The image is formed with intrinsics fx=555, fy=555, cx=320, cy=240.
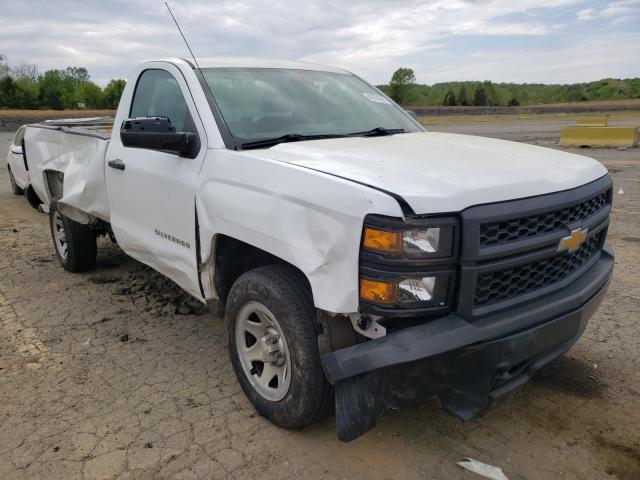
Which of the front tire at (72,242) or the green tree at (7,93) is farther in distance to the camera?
the green tree at (7,93)

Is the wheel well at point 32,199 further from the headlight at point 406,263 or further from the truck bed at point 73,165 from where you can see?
the headlight at point 406,263

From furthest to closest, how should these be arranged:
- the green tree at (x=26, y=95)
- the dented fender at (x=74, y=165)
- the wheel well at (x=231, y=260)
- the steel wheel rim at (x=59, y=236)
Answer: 1. the green tree at (x=26, y=95)
2. the steel wheel rim at (x=59, y=236)
3. the dented fender at (x=74, y=165)
4. the wheel well at (x=231, y=260)

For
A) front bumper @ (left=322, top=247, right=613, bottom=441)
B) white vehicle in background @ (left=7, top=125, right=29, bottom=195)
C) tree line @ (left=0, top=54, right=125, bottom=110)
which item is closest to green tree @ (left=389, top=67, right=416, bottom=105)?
tree line @ (left=0, top=54, right=125, bottom=110)

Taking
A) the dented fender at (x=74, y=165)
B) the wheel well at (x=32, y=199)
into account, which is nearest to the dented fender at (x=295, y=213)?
the dented fender at (x=74, y=165)

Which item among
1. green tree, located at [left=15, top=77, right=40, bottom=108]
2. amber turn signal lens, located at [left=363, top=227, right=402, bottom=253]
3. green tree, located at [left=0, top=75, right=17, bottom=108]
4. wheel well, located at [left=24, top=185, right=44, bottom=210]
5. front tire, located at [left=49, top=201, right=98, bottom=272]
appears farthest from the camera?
green tree, located at [left=15, top=77, right=40, bottom=108]

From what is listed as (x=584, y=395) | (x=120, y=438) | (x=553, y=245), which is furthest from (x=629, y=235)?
(x=120, y=438)

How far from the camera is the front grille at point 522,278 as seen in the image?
2.38 metres

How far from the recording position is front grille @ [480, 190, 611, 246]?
2.31 m

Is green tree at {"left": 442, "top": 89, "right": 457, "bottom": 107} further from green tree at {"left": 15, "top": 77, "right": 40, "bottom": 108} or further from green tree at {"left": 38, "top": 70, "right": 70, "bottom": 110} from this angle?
green tree at {"left": 15, "top": 77, "right": 40, "bottom": 108}

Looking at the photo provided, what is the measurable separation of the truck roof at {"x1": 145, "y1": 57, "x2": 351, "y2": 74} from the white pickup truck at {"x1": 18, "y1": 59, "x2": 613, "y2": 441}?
50mm

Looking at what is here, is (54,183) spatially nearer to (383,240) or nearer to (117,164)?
(117,164)

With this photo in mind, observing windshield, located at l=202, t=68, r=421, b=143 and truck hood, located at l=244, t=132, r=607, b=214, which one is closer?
truck hood, located at l=244, t=132, r=607, b=214

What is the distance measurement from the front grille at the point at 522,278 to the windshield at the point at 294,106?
1.49 m

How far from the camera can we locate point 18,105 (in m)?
57.3
